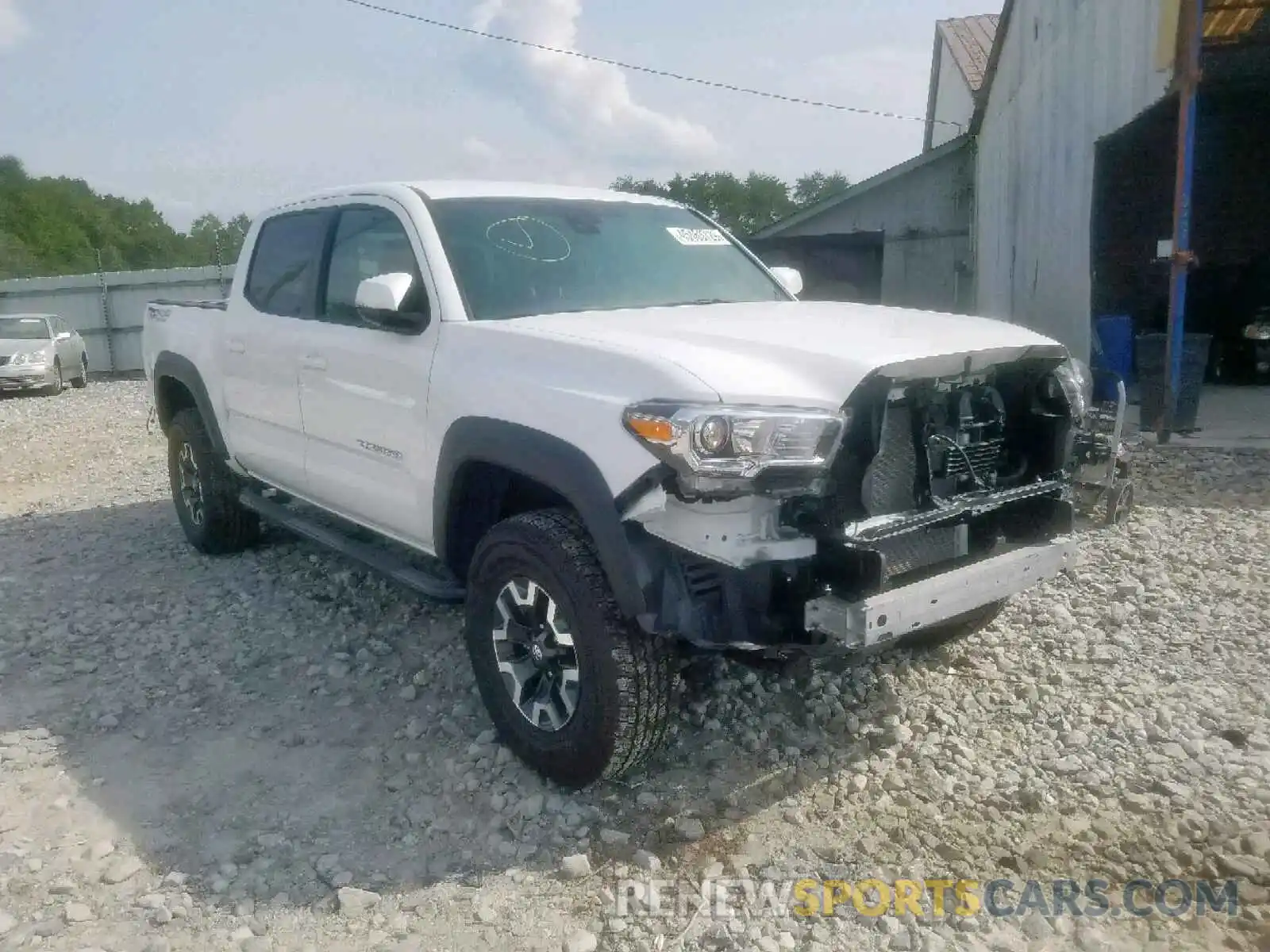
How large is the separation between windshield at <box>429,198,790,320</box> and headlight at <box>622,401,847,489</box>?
1210mm

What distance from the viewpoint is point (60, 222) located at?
221 feet

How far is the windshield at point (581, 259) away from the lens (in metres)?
3.99

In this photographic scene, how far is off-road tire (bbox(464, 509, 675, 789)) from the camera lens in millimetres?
3121

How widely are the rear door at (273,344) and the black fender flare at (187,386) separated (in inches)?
6.6

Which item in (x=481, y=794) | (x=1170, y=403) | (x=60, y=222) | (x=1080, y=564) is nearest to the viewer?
(x=481, y=794)

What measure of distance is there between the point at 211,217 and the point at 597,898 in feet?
313

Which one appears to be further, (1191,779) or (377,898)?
(1191,779)

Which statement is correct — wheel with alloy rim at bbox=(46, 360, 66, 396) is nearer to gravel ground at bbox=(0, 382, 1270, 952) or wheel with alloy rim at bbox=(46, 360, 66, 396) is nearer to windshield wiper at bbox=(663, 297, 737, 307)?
gravel ground at bbox=(0, 382, 1270, 952)

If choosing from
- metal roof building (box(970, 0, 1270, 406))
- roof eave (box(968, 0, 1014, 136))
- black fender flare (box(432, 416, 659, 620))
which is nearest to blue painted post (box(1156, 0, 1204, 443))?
metal roof building (box(970, 0, 1270, 406))

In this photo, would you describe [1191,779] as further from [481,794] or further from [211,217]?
[211,217]

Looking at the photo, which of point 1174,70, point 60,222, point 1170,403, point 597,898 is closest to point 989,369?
point 597,898

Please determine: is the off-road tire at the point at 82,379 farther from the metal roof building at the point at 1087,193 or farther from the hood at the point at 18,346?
the metal roof building at the point at 1087,193

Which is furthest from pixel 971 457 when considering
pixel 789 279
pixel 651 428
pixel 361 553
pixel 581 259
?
pixel 361 553

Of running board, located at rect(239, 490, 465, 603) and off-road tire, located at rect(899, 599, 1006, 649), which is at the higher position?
running board, located at rect(239, 490, 465, 603)
